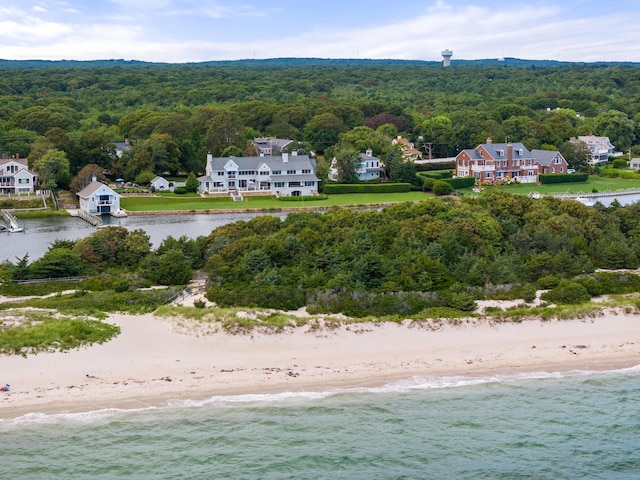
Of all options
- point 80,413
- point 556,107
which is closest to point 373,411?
point 80,413

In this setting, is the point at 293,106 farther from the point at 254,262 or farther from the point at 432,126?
the point at 254,262

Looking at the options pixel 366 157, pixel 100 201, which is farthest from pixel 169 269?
pixel 366 157

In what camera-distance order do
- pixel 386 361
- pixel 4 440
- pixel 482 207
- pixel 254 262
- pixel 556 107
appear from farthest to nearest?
pixel 556 107
pixel 482 207
pixel 254 262
pixel 386 361
pixel 4 440

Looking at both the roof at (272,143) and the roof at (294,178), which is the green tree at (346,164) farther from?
the roof at (272,143)

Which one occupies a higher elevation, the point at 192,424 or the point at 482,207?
the point at 482,207

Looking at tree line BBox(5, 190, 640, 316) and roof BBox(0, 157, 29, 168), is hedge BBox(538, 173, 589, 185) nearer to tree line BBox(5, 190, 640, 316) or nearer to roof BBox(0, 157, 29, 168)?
tree line BBox(5, 190, 640, 316)

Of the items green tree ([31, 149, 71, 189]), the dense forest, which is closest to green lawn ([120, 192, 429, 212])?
green tree ([31, 149, 71, 189])

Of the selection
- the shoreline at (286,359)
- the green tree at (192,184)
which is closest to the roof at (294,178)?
the green tree at (192,184)
